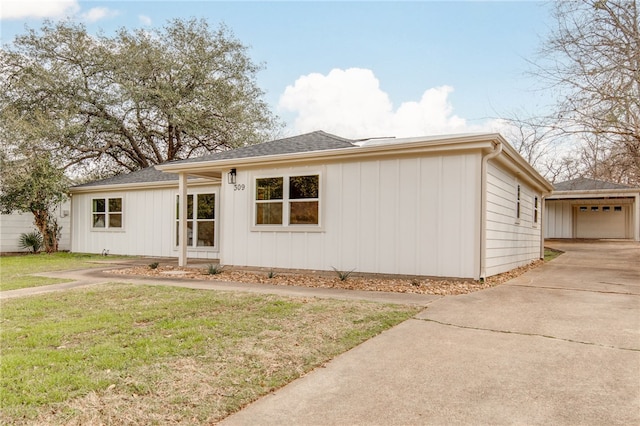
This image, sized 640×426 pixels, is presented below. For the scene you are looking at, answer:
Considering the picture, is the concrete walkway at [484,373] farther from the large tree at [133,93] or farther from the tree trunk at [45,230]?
the large tree at [133,93]

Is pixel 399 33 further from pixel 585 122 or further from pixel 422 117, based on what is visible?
pixel 422 117

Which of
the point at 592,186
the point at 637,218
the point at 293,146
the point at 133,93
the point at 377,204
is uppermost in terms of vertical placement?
the point at 133,93

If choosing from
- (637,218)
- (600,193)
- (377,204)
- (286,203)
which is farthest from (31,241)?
(637,218)

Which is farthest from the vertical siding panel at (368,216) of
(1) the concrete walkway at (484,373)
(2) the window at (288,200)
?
(1) the concrete walkway at (484,373)

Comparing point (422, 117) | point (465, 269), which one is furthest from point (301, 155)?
point (422, 117)

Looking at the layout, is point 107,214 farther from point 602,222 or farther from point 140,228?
point 602,222

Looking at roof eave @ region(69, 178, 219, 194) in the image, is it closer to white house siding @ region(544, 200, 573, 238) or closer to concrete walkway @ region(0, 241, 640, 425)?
concrete walkway @ region(0, 241, 640, 425)

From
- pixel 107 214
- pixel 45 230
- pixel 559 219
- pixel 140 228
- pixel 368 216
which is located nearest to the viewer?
pixel 368 216

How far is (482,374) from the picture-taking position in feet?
11.0

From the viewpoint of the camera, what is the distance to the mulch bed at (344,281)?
24.1 ft

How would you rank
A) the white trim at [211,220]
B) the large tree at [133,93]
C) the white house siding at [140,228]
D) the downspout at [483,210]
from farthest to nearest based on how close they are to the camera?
the large tree at [133,93]
the white house siding at [140,228]
the white trim at [211,220]
the downspout at [483,210]

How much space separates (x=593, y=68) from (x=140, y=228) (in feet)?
45.6

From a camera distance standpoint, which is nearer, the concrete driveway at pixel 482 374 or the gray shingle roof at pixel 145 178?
the concrete driveway at pixel 482 374

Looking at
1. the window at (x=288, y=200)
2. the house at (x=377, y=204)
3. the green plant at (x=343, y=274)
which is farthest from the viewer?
the window at (x=288, y=200)
